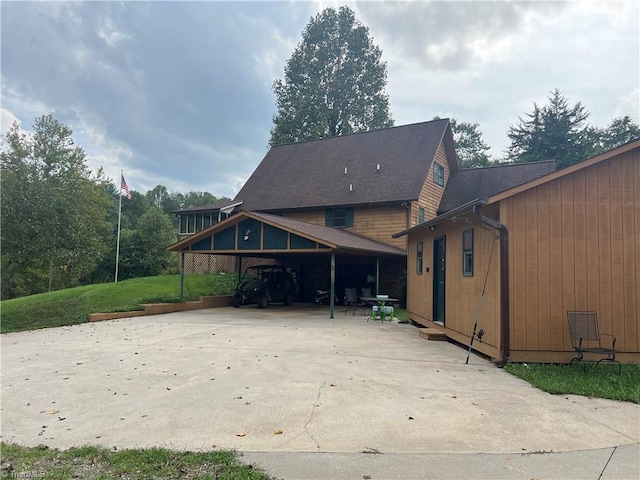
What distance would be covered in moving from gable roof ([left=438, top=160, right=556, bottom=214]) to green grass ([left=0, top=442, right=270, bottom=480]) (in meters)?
17.9

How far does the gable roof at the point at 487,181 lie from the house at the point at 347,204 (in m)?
0.15

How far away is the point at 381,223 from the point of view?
58.9 ft

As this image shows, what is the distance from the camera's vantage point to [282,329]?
1048 cm

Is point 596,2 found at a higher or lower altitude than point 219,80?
lower

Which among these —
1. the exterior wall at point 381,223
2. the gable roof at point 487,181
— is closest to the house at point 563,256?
the exterior wall at point 381,223

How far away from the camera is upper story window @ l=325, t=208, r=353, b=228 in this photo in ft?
61.4

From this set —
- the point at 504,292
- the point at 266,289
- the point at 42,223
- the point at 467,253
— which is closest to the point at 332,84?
the point at 266,289

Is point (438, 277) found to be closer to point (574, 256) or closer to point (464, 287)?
point (464, 287)

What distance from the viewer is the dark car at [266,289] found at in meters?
16.6

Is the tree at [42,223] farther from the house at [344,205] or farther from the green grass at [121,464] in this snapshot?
the green grass at [121,464]

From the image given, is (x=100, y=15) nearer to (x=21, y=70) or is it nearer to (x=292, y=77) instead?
(x=21, y=70)

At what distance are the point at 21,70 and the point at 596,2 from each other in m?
17.1

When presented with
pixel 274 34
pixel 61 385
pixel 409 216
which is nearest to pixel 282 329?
pixel 61 385

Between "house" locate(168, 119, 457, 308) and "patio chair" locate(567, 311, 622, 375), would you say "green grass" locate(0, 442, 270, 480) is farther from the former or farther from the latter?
"house" locate(168, 119, 457, 308)
